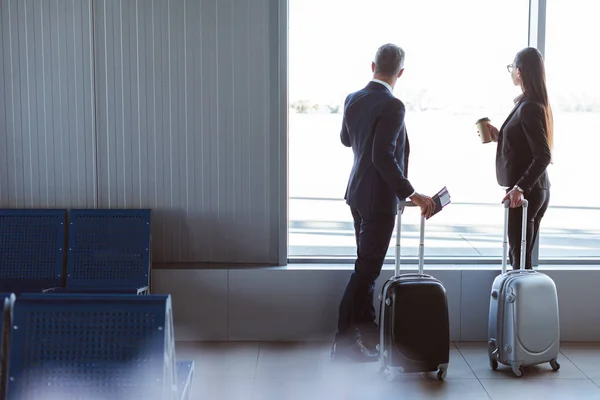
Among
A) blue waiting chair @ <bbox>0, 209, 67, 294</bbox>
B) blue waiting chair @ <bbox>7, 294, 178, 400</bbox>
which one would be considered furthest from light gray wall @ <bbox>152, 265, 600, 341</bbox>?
blue waiting chair @ <bbox>7, 294, 178, 400</bbox>

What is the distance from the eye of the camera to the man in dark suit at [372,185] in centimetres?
387

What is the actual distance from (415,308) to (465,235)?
113 centimetres

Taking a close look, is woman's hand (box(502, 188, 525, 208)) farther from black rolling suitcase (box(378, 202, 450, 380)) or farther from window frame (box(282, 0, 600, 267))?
window frame (box(282, 0, 600, 267))

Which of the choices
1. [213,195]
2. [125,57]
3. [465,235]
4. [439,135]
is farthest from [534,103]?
[125,57]

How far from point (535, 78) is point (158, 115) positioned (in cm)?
233

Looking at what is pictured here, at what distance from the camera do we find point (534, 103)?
3.96 meters

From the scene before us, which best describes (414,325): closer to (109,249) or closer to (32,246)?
(109,249)

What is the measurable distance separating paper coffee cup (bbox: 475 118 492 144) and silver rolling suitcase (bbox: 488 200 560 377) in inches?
18.7

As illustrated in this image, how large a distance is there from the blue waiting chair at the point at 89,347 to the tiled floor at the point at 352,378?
147 cm

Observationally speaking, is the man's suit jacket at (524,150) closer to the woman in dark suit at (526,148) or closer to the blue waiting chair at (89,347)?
the woman in dark suit at (526,148)

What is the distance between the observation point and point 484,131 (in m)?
4.19

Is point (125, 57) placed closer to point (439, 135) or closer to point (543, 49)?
point (439, 135)

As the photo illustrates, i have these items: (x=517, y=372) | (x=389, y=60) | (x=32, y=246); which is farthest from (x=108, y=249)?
(x=517, y=372)

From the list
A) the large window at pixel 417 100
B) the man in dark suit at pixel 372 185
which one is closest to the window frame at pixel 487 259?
the large window at pixel 417 100
